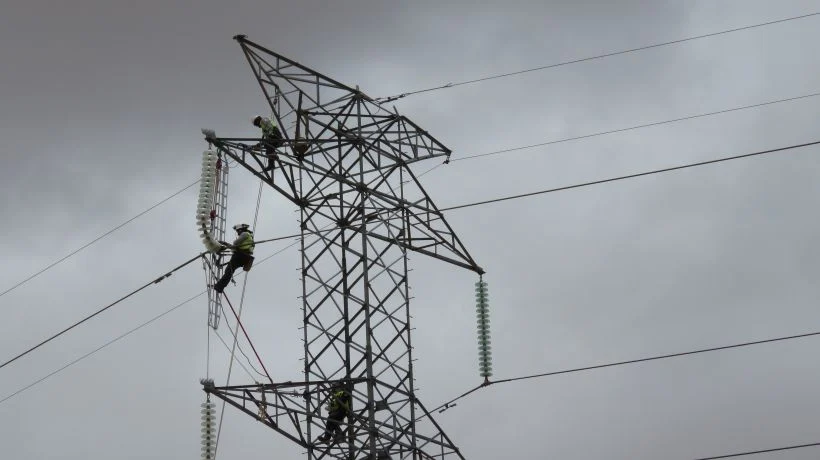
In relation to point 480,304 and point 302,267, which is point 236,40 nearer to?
point 302,267

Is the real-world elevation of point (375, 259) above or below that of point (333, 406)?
above

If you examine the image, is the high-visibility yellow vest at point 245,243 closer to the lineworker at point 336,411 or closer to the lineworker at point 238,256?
the lineworker at point 238,256

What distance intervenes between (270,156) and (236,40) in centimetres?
296

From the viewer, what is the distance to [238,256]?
149 ft

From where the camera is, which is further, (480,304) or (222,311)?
(480,304)

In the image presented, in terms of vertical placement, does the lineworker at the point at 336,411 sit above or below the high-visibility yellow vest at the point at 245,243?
below

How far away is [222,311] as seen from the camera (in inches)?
1775

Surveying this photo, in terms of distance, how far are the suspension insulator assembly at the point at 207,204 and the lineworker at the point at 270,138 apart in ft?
4.61

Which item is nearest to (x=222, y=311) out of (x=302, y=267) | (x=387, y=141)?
(x=302, y=267)

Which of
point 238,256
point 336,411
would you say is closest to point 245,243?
point 238,256

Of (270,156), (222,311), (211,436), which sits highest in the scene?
(270,156)

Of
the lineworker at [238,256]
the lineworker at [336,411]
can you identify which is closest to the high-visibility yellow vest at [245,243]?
the lineworker at [238,256]

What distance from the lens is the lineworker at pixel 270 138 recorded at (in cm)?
4541

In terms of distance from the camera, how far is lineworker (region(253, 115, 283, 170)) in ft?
149
